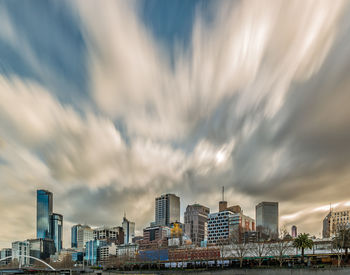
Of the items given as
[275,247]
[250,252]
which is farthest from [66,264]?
[275,247]

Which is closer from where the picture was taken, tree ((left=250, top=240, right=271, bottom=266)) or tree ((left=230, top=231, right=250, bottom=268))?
tree ((left=230, top=231, right=250, bottom=268))

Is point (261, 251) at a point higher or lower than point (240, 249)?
lower

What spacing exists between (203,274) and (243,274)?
863cm

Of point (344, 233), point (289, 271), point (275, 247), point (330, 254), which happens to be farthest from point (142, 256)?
point (289, 271)

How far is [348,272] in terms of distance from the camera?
4584cm

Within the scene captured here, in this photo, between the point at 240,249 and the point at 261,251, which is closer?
Answer: the point at 240,249

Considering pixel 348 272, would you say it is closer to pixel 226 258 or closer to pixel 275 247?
pixel 275 247

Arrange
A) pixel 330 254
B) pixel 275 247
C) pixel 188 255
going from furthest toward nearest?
pixel 188 255 < pixel 275 247 < pixel 330 254

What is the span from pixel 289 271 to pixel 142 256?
137m

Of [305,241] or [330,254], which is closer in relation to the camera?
[305,241]

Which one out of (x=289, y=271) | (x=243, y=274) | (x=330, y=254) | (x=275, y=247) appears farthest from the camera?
(x=275, y=247)

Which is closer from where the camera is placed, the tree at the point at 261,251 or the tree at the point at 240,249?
the tree at the point at 240,249

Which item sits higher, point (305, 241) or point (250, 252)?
point (305, 241)

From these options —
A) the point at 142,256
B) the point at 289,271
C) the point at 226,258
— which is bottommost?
the point at 142,256
